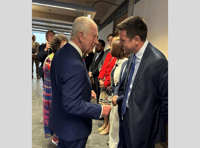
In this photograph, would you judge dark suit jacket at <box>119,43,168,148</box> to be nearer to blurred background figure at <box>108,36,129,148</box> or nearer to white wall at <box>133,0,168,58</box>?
blurred background figure at <box>108,36,129,148</box>

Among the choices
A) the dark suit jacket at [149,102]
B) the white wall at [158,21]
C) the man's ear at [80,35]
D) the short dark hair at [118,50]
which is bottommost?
the dark suit jacket at [149,102]

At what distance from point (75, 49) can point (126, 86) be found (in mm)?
642

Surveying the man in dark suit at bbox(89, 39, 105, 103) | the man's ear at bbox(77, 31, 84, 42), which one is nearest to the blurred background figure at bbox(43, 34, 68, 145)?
the man's ear at bbox(77, 31, 84, 42)

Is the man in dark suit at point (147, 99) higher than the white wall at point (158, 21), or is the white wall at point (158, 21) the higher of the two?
A: the white wall at point (158, 21)

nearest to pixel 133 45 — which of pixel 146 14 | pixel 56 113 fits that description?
pixel 56 113

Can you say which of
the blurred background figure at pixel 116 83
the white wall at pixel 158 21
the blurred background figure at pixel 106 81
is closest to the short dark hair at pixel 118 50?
the blurred background figure at pixel 116 83

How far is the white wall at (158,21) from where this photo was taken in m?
2.59

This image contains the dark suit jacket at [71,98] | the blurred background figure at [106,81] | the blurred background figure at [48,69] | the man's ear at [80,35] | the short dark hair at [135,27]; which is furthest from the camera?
the blurred background figure at [106,81]

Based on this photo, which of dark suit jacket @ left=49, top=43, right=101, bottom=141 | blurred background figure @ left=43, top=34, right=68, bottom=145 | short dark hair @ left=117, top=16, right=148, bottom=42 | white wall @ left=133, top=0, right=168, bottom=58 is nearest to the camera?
dark suit jacket @ left=49, top=43, right=101, bottom=141

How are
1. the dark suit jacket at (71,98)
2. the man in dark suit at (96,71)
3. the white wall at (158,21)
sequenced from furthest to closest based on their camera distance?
the man in dark suit at (96,71) < the white wall at (158,21) < the dark suit jacket at (71,98)

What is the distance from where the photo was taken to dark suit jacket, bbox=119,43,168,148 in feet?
4.03

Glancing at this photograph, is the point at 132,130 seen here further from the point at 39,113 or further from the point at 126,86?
the point at 39,113

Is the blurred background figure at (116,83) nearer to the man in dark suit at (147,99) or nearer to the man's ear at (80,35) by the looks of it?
the man in dark suit at (147,99)

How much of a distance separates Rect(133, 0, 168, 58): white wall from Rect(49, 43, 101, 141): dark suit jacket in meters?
1.91
